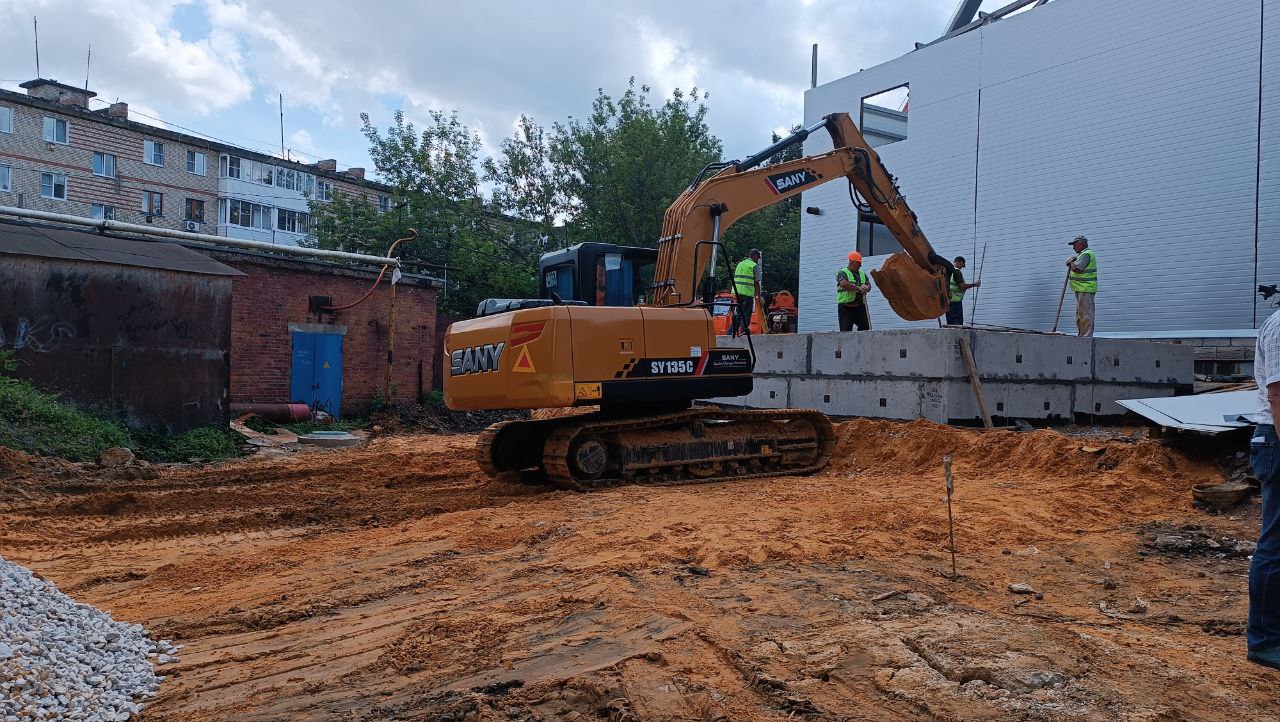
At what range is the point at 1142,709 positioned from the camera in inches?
131

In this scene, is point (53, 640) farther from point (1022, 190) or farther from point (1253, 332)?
point (1022, 190)

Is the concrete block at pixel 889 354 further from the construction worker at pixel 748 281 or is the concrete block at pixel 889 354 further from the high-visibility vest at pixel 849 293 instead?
the construction worker at pixel 748 281

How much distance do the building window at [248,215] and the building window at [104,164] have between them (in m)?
5.80

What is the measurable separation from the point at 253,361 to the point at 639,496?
11096 millimetres

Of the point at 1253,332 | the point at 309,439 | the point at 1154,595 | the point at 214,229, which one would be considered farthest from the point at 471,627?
the point at 214,229

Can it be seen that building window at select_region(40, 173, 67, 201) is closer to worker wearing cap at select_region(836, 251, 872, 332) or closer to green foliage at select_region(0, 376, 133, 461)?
green foliage at select_region(0, 376, 133, 461)

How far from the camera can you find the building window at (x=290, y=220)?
4759cm

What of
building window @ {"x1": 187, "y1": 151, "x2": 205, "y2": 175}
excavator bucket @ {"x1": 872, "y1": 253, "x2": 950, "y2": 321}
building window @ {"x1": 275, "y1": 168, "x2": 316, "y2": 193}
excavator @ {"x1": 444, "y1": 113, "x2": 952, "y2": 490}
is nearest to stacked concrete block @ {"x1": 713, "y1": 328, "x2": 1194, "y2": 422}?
excavator bucket @ {"x1": 872, "y1": 253, "x2": 950, "y2": 321}

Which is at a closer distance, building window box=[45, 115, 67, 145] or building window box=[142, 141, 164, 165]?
building window box=[45, 115, 67, 145]

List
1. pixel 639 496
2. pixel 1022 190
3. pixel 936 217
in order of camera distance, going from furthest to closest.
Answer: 1. pixel 936 217
2. pixel 1022 190
3. pixel 639 496

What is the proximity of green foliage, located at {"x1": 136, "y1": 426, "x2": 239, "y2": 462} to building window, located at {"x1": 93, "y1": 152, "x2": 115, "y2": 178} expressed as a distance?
109 feet

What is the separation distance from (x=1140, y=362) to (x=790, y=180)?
6089 mm

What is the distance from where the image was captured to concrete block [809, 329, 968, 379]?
10977mm

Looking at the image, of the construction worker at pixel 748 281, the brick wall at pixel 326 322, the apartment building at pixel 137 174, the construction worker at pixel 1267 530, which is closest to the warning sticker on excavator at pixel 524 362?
the construction worker at pixel 1267 530
